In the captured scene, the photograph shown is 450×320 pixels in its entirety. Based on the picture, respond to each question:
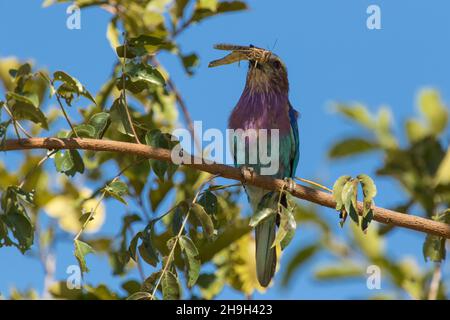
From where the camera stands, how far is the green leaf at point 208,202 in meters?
4.39

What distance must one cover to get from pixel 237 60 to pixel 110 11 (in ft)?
3.57

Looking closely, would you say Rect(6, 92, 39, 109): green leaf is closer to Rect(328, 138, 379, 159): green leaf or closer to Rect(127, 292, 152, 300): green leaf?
Rect(127, 292, 152, 300): green leaf

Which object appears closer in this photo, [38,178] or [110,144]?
[110,144]

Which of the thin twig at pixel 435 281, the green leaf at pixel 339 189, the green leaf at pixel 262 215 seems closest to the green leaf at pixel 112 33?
the green leaf at pixel 262 215

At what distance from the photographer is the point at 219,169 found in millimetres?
4188

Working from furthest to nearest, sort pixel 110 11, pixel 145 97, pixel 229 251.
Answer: pixel 145 97
pixel 110 11
pixel 229 251

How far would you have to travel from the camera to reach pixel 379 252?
4.95 meters

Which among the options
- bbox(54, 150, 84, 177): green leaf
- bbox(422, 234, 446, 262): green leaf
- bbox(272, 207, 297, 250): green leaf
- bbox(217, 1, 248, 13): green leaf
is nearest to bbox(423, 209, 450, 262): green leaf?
bbox(422, 234, 446, 262): green leaf

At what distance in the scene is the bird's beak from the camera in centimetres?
497

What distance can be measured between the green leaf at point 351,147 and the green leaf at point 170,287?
172 cm

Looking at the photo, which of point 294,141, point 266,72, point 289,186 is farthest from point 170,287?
point 266,72
